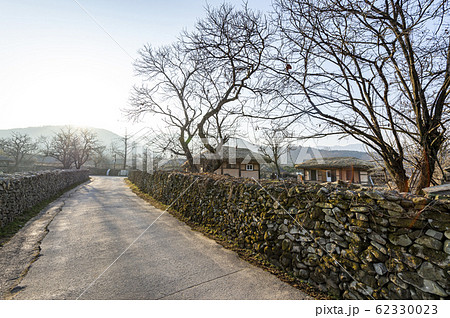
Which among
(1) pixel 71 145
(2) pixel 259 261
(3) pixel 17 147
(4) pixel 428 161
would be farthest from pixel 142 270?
(3) pixel 17 147

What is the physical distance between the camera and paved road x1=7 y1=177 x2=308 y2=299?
278 cm

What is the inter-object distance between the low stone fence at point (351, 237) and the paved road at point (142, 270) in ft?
1.50

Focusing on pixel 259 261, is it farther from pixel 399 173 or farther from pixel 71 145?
pixel 71 145

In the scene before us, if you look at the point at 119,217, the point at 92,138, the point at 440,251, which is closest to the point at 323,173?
the point at 119,217

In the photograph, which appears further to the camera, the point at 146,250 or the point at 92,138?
the point at 92,138

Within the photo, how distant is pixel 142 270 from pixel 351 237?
294 centimetres

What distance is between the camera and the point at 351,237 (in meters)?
2.60

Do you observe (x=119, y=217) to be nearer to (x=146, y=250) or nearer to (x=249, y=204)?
(x=146, y=250)

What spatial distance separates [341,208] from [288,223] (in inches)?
35.3

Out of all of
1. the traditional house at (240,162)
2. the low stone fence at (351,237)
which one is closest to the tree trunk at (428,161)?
the low stone fence at (351,237)

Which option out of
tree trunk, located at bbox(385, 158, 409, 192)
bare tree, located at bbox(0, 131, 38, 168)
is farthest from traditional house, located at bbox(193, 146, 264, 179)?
bare tree, located at bbox(0, 131, 38, 168)

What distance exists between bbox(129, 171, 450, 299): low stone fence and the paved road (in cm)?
46

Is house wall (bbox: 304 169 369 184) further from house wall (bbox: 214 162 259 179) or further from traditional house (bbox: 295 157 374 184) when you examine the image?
house wall (bbox: 214 162 259 179)

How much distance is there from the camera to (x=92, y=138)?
35.1m
